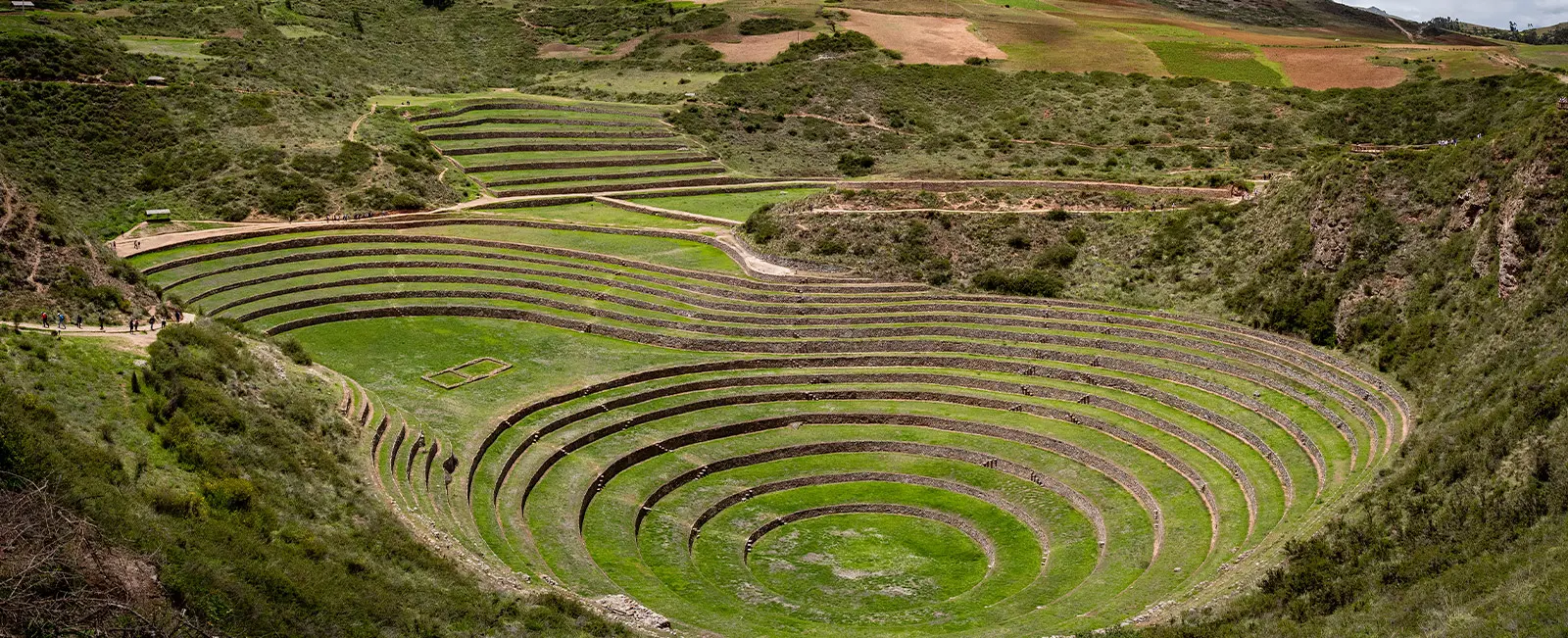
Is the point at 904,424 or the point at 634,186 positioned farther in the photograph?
the point at 634,186

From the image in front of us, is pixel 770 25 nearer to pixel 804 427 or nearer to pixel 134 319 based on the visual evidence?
pixel 804 427

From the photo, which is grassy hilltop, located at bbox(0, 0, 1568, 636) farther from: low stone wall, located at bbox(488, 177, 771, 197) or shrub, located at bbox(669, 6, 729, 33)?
shrub, located at bbox(669, 6, 729, 33)

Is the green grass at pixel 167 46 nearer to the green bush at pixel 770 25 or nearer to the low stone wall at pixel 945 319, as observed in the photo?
the low stone wall at pixel 945 319

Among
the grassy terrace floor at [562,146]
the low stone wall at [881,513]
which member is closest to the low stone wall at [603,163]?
the grassy terrace floor at [562,146]

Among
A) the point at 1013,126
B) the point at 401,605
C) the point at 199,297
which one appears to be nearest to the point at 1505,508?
the point at 401,605

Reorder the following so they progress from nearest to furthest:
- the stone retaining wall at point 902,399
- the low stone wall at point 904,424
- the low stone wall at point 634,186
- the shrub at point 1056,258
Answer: the low stone wall at point 904,424
the stone retaining wall at point 902,399
the shrub at point 1056,258
the low stone wall at point 634,186

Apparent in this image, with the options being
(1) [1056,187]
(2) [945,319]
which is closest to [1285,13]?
(1) [1056,187]

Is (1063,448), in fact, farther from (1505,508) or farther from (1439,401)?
(1505,508)

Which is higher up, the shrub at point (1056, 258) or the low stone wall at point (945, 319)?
the shrub at point (1056, 258)
